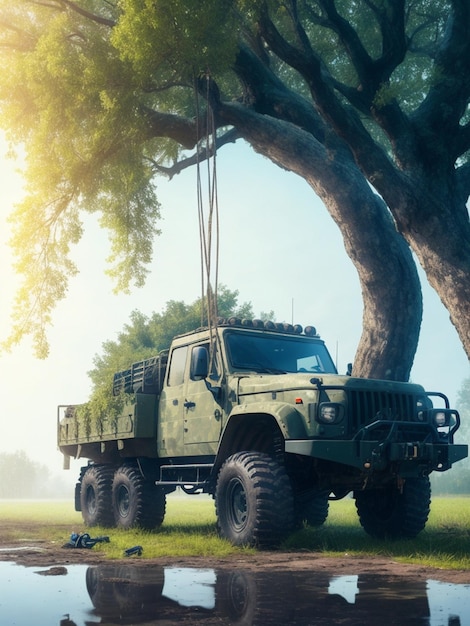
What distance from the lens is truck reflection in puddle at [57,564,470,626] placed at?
18.3 feet

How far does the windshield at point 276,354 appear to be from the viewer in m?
11.8

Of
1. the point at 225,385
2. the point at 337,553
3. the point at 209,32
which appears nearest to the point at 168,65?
the point at 209,32

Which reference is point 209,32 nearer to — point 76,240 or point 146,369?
point 146,369

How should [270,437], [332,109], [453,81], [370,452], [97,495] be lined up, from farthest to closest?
[453,81], [332,109], [97,495], [270,437], [370,452]

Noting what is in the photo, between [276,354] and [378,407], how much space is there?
216 centimetres

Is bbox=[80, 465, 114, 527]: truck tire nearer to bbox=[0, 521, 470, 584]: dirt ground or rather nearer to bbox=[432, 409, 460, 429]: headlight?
bbox=[0, 521, 470, 584]: dirt ground

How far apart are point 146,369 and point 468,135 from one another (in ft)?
26.2

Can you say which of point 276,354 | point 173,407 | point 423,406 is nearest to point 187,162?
point 173,407

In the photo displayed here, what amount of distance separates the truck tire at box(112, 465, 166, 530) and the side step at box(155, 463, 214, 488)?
0.40 m

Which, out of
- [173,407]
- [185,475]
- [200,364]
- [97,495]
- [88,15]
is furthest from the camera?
[88,15]

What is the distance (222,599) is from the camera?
641cm

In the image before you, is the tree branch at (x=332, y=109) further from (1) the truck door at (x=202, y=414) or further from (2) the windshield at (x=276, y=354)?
(1) the truck door at (x=202, y=414)

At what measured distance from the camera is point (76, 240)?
21703 mm

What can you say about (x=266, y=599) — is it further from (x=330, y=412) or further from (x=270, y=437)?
(x=270, y=437)
